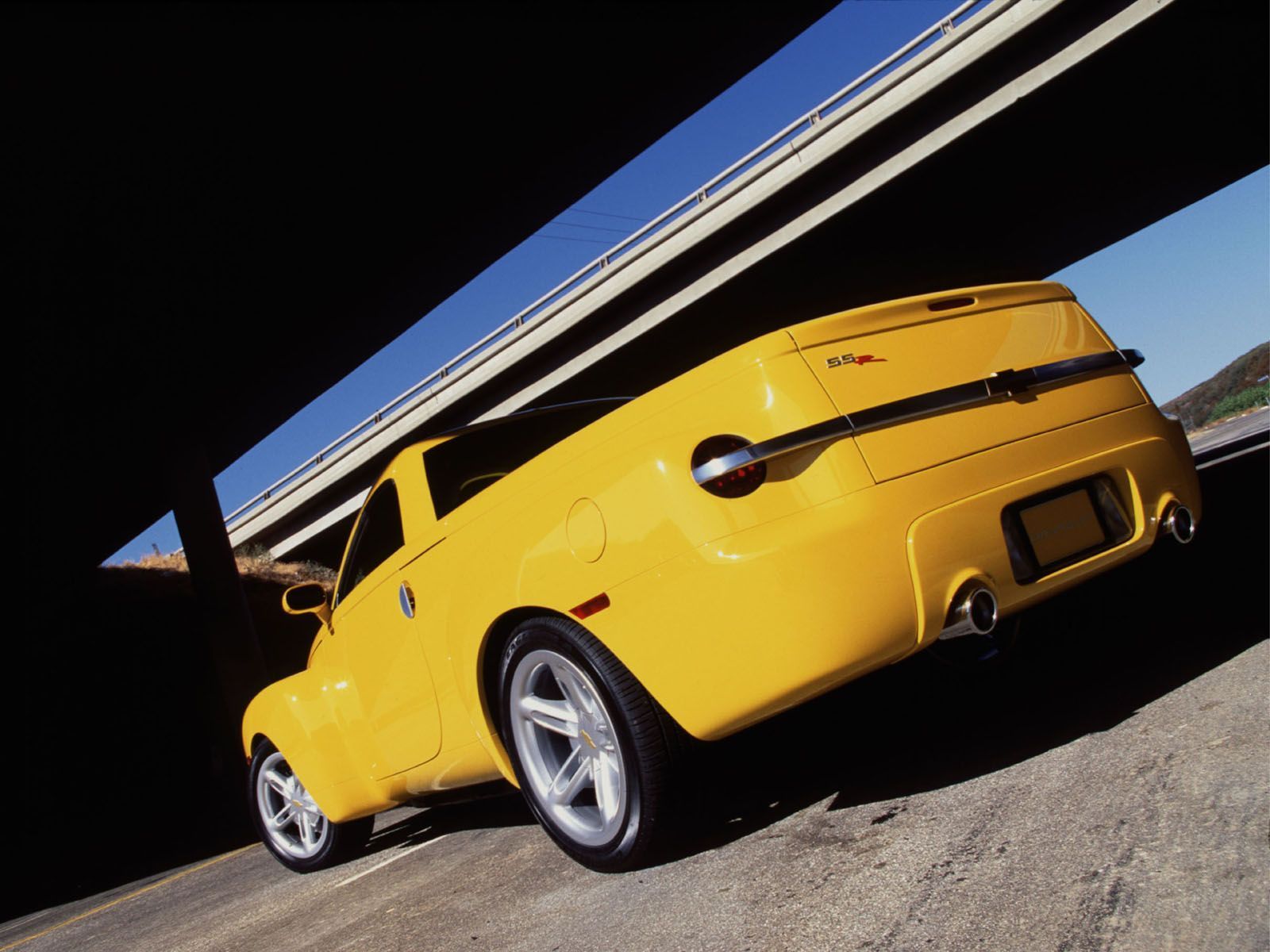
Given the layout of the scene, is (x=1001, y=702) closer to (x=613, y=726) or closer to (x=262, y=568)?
(x=613, y=726)

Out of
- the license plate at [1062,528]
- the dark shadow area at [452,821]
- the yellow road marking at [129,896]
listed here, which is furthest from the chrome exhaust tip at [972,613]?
the yellow road marking at [129,896]

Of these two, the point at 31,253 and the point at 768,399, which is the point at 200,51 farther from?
the point at 768,399

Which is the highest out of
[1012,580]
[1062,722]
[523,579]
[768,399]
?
[768,399]

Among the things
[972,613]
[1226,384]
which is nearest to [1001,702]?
[972,613]

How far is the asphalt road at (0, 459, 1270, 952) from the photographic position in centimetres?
208

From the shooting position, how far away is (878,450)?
279 centimetres

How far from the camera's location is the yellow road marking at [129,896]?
5.63 meters

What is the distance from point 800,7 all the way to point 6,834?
612 inches

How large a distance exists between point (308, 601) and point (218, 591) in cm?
1666

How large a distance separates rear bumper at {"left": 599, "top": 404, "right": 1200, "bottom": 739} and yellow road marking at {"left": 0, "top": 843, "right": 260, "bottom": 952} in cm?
464

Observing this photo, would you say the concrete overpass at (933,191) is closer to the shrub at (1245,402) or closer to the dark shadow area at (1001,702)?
the dark shadow area at (1001,702)

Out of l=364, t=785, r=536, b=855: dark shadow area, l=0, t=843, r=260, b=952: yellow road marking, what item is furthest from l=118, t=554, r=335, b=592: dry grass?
l=364, t=785, r=536, b=855: dark shadow area

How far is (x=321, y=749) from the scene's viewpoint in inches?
177

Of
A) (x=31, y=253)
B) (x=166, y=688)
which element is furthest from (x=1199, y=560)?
(x=166, y=688)
